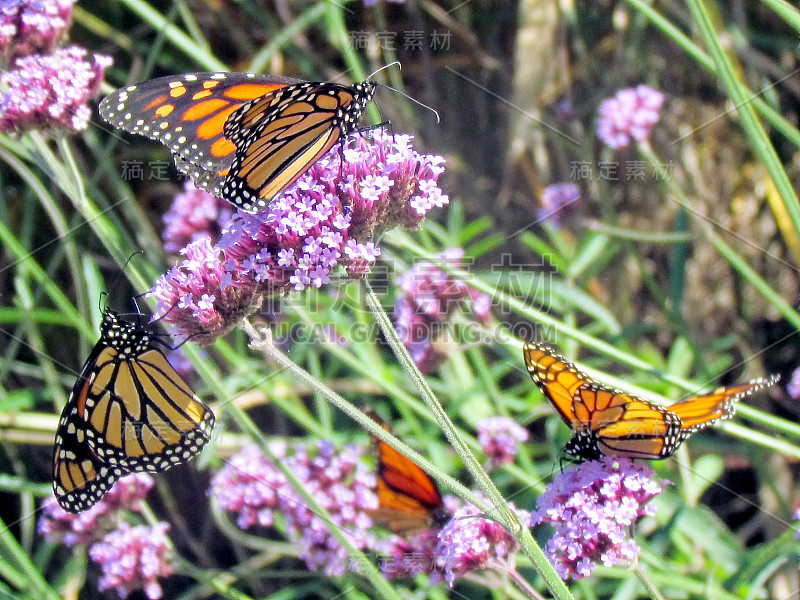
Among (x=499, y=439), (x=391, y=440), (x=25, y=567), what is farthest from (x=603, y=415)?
(x=25, y=567)

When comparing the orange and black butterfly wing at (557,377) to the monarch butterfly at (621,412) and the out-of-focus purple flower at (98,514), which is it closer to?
the monarch butterfly at (621,412)

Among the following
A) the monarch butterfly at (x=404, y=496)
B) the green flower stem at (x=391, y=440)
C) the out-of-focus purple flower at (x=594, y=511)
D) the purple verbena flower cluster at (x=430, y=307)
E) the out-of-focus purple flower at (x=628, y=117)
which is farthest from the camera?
the out-of-focus purple flower at (x=628, y=117)

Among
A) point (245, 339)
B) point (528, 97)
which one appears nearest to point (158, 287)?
point (245, 339)

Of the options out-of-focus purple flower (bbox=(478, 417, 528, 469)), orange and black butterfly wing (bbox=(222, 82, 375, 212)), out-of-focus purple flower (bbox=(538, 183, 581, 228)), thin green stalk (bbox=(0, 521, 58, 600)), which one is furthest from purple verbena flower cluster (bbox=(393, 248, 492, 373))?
thin green stalk (bbox=(0, 521, 58, 600))

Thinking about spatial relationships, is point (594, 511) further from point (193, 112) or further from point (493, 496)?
point (193, 112)

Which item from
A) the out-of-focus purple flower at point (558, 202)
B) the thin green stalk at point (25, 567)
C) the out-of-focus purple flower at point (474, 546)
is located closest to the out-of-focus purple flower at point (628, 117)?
the out-of-focus purple flower at point (558, 202)

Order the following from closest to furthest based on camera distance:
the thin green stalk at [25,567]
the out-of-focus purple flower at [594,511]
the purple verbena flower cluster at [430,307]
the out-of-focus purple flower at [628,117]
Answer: the out-of-focus purple flower at [594,511] < the thin green stalk at [25,567] < the purple verbena flower cluster at [430,307] < the out-of-focus purple flower at [628,117]
